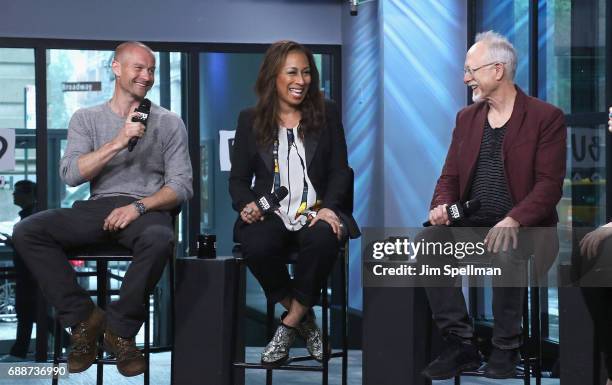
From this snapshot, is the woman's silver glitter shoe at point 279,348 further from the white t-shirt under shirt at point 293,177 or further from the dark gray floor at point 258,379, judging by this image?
the dark gray floor at point 258,379

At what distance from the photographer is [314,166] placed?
403 centimetres

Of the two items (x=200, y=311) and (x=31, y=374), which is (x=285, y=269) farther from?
(x=31, y=374)

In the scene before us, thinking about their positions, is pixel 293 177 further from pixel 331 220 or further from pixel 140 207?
pixel 140 207

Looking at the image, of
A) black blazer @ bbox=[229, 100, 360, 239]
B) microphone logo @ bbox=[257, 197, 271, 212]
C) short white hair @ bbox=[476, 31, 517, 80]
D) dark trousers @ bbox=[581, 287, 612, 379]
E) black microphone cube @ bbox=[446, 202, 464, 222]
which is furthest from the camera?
black blazer @ bbox=[229, 100, 360, 239]

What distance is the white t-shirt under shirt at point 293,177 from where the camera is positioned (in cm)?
398

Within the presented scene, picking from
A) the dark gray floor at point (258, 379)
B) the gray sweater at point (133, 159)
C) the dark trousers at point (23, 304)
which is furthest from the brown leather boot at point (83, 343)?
the dark trousers at point (23, 304)

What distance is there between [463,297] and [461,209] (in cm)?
31

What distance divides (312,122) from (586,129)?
1667 millimetres

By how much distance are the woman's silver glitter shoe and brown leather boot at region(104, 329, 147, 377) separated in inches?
18.3

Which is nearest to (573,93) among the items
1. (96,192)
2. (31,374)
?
(96,192)

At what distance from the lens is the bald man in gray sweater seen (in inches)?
150

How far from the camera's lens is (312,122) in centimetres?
408

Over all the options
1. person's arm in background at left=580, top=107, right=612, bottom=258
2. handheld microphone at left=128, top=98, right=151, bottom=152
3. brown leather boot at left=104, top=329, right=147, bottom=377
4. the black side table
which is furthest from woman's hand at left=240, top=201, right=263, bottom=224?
person's arm in background at left=580, top=107, right=612, bottom=258

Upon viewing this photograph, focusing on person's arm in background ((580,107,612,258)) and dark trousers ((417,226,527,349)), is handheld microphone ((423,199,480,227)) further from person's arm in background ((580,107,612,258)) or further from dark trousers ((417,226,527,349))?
person's arm in background ((580,107,612,258))
